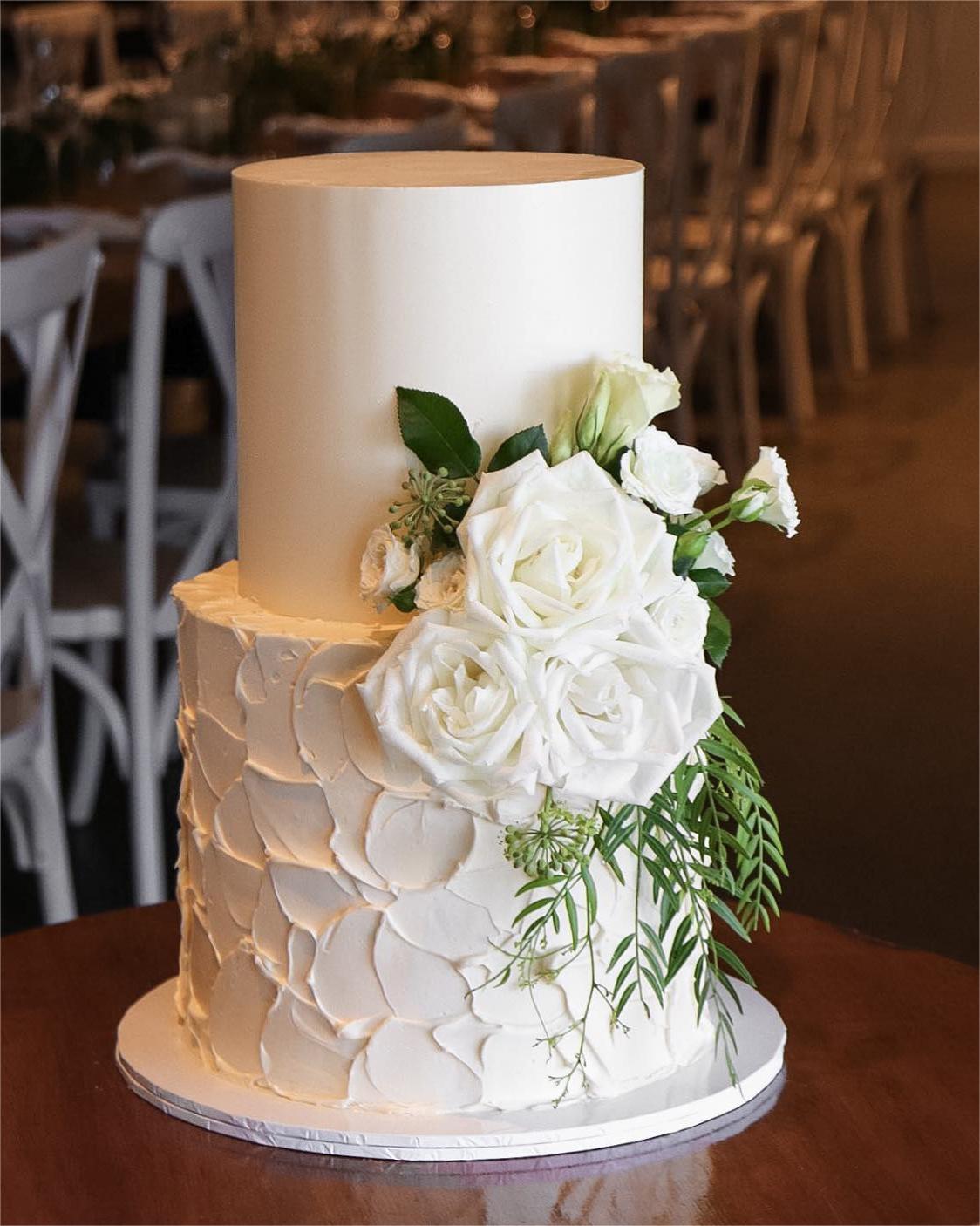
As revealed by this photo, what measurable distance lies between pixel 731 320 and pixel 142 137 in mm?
1598

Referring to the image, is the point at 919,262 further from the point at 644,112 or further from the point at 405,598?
the point at 405,598

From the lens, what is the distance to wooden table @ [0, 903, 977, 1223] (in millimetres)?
811

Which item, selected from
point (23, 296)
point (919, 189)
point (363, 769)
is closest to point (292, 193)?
point (363, 769)

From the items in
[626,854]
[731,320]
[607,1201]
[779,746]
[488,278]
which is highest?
[488,278]

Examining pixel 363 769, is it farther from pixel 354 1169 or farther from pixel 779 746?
pixel 779 746

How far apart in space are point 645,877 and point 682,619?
140 mm

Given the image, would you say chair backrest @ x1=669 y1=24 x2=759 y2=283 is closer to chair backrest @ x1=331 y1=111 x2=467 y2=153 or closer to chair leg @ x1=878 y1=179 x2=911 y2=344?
chair backrest @ x1=331 y1=111 x2=467 y2=153

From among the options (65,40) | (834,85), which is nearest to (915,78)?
(834,85)

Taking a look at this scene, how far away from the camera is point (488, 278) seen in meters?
0.82

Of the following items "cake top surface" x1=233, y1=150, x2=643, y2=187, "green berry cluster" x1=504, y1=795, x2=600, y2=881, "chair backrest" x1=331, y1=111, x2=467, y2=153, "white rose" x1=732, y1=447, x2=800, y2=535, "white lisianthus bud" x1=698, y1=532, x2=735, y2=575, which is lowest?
"green berry cluster" x1=504, y1=795, x2=600, y2=881

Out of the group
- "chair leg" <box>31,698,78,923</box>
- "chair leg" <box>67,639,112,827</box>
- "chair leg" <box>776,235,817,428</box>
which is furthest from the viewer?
"chair leg" <box>776,235,817,428</box>

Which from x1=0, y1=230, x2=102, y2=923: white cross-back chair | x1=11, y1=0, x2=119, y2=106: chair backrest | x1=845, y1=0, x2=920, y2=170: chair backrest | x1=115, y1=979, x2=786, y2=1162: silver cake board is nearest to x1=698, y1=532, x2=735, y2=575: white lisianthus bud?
x1=115, y1=979, x2=786, y2=1162: silver cake board

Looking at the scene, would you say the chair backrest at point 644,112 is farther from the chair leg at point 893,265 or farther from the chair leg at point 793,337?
the chair leg at point 893,265

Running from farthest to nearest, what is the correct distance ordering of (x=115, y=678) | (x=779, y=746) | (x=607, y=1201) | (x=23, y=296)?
(x=115, y=678) < (x=779, y=746) < (x=23, y=296) < (x=607, y=1201)
